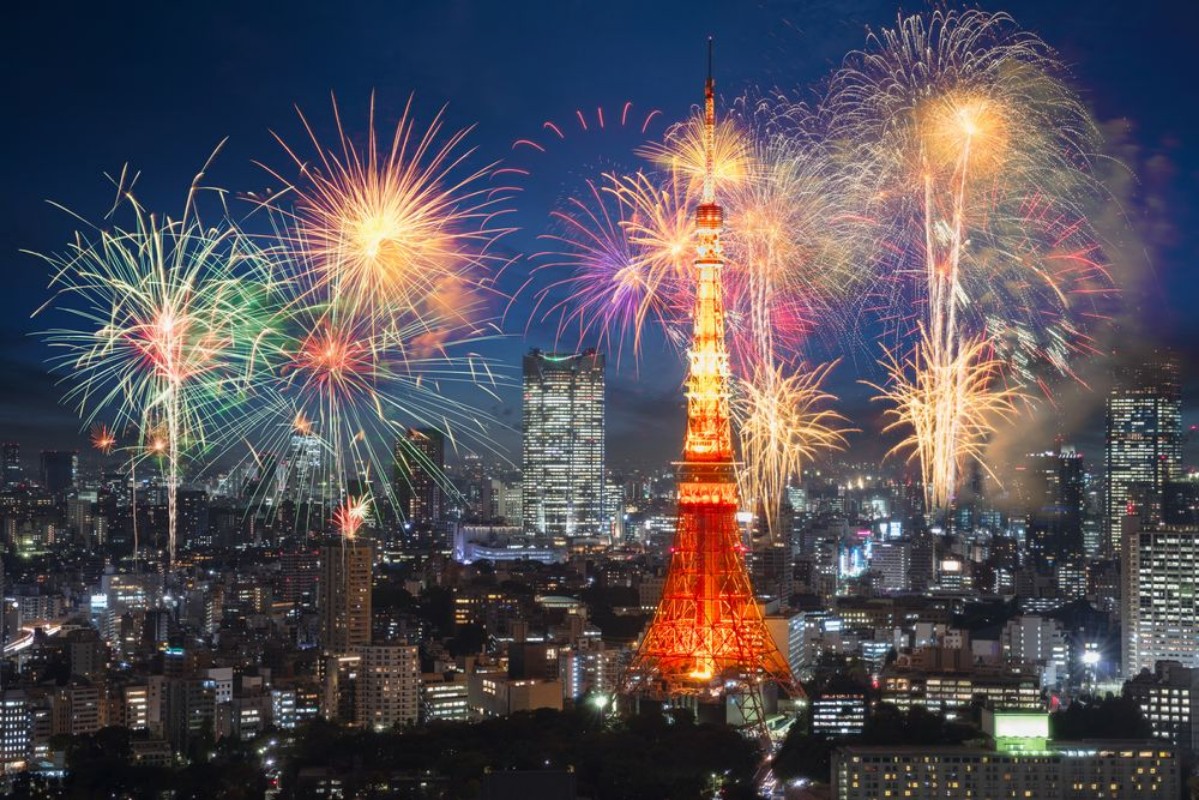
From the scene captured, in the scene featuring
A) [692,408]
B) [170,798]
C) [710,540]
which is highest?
[692,408]

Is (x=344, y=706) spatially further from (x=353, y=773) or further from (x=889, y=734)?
(x=889, y=734)

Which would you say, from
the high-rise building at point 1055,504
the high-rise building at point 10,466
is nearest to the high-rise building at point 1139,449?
the high-rise building at point 1055,504

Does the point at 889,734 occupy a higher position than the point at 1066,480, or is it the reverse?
the point at 1066,480

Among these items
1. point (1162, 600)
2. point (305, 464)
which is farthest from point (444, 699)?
point (1162, 600)

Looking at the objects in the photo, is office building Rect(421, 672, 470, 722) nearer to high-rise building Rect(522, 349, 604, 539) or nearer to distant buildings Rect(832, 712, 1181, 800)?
distant buildings Rect(832, 712, 1181, 800)

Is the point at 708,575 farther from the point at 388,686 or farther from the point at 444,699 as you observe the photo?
the point at 388,686

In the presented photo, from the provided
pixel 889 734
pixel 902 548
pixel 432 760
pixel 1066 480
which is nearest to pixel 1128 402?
pixel 1066 480
